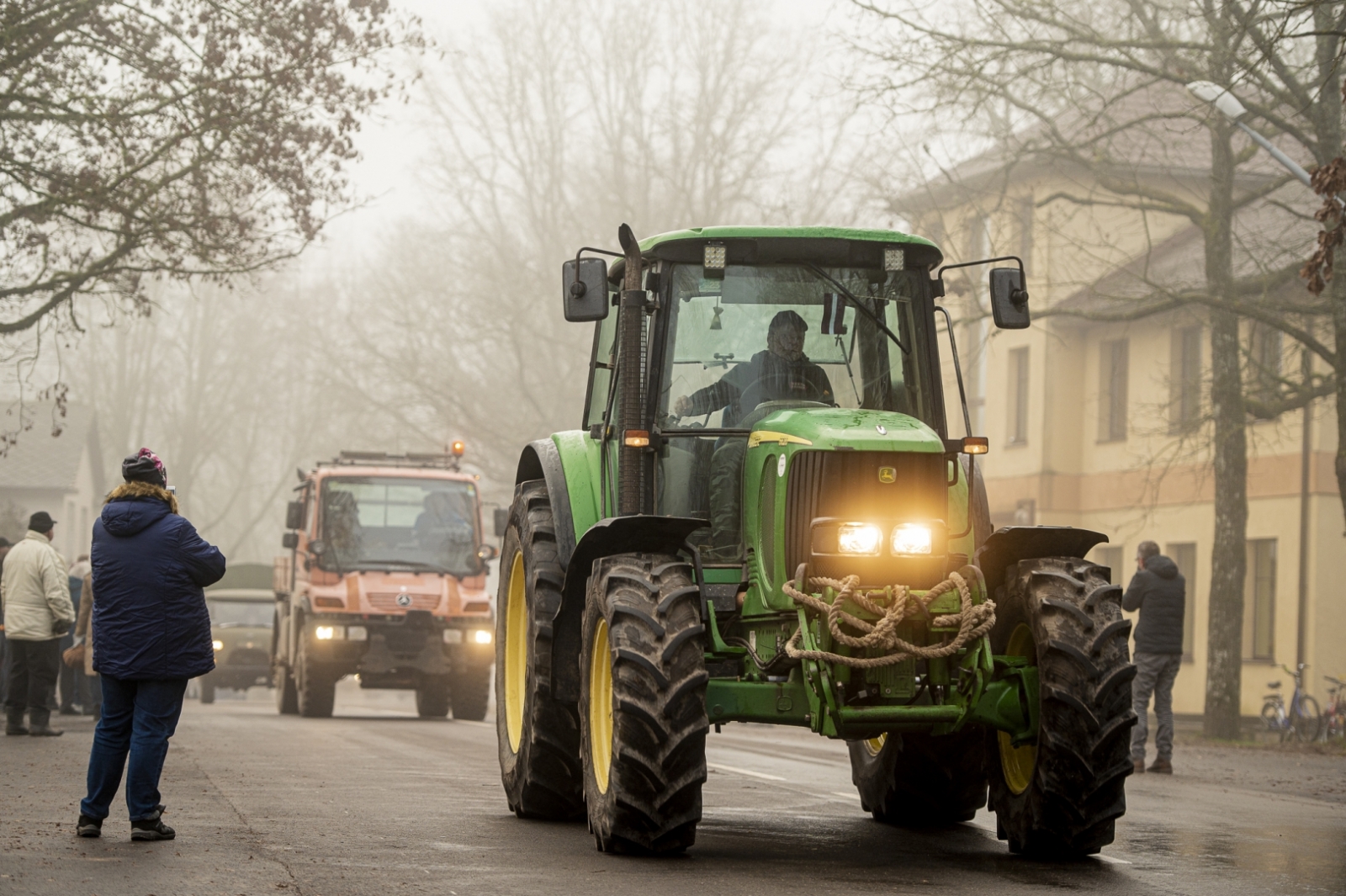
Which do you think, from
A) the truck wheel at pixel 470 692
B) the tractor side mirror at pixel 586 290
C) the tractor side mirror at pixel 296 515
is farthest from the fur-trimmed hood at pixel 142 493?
the tractor side mirror at pixel 296 515

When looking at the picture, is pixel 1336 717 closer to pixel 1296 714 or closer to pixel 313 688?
pixel 1296 714

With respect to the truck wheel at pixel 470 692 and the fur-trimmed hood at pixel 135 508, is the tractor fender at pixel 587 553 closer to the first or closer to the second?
the fur-trimmed hood at pixel 135 508

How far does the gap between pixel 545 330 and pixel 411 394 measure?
12.6 feet

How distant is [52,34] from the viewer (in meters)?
20.6

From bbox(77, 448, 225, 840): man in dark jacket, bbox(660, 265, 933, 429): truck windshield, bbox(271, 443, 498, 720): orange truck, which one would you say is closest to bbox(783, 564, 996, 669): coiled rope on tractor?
bbox(660, 265, 933, 429): truck windshield

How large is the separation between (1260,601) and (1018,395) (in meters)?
8.75

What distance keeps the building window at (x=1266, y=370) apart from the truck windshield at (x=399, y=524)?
987 cm

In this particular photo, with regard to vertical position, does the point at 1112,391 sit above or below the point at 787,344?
above

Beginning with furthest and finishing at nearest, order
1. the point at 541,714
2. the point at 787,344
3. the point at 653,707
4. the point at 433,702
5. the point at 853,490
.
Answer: the point at 433,702
the point at 541,714
the point at 787,344
the point at 853,490
the point at 653,707

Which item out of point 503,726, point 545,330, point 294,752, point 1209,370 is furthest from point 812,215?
point 503,726

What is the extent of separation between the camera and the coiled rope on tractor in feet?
30.1

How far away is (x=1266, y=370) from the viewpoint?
2455 cm

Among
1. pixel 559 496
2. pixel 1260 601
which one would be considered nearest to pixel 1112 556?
pixel 1260 601

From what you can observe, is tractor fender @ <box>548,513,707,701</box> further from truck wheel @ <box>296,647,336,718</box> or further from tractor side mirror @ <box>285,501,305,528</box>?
tractor side mirror @ <box>285,501,305,528</box>
